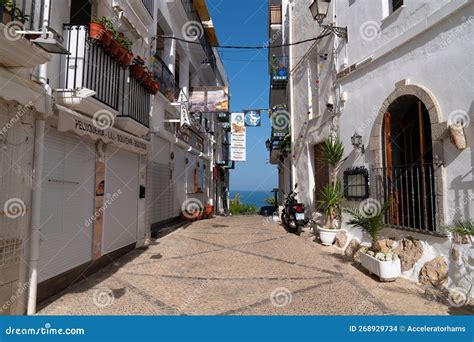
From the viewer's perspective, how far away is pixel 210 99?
45.0ft

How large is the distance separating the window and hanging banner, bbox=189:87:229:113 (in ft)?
21.8

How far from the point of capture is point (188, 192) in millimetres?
15438

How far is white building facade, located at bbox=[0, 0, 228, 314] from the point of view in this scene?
4180 millimetres

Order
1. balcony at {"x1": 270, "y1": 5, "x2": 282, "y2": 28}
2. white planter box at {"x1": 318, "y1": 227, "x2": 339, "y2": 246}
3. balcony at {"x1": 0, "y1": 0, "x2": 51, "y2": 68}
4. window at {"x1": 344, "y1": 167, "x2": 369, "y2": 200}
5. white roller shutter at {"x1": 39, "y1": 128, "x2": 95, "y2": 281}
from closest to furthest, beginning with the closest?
balcony at {"x1": 0, "y1": 0, "x2": 51, "y2": 68}, white roller shutter at {"x1": 39, "y1": 128, "x2": 95, "y2": 281}, window at {"x1": 344, "y1": 167, "x2": 369, "y2": 200}, white planter box at {"x1": 318, "y1": 227, "x2": 339, "y2": 246}, balcony at {"x1": 270, "y1": 5, "x2": 282, "y2": 28}

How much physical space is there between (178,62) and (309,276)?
12292mm

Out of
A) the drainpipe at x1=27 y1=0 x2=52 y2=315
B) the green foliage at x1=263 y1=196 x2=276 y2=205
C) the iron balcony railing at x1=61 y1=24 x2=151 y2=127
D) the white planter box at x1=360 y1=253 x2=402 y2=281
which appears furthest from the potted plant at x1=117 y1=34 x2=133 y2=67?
the green foliage at x1=263 y1=196 x2=276 y2=205

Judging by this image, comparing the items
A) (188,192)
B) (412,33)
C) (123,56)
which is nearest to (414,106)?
(412,33)

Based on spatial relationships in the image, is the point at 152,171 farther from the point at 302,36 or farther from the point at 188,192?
the point at 302,36

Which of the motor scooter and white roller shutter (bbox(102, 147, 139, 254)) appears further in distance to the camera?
the motor scooter

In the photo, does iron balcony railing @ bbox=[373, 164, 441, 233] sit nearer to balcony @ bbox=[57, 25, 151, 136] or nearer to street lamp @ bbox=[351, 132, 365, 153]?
street lamp @ bbox=[351, 132, 365, 153]

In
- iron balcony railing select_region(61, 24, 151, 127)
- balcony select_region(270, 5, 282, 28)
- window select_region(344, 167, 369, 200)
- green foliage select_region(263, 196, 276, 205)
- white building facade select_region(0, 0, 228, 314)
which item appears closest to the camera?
white building facade select_region(0, 0, 228, 314)

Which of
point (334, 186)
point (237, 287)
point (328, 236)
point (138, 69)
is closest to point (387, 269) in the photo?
point (237, 287)

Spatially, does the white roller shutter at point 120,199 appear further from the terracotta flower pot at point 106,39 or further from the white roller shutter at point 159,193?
the terracotta flower pot at point 106,39

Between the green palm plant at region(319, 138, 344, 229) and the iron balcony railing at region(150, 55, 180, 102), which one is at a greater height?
the iron balcony railing at region(150, 55, 180, 102)
